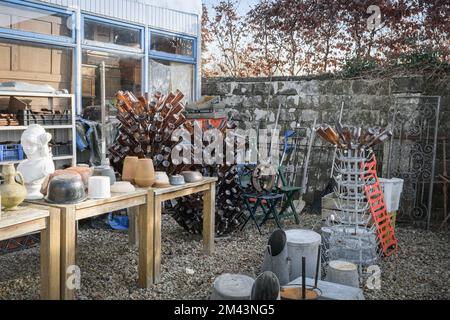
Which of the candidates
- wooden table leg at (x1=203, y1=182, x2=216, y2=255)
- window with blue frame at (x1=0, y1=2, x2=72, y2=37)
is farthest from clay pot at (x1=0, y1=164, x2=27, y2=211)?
window with blue frame at (x1=0, y1=2, x2=72, y2=37)

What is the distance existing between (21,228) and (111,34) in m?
Answer: 4.97

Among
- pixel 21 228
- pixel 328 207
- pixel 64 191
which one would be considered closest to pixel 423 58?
pixel 328 207

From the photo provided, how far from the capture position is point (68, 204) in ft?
9.32

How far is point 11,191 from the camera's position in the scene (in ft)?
8.74

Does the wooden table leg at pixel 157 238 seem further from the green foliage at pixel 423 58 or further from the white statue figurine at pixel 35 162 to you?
the green foliage at pixel 423 58

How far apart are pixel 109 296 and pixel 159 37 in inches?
208

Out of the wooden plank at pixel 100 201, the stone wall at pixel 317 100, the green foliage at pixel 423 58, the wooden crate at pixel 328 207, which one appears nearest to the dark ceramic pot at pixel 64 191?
the wooden plank at pixel 100 201

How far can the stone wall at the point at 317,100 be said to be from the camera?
629cm

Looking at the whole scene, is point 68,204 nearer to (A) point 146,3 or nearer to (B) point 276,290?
(B) point 276,290

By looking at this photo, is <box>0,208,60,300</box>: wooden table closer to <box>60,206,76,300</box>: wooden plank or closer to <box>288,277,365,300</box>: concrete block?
<box>60,206,76,300</box>: wooden plank

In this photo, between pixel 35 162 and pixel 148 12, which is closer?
pixel 35 162

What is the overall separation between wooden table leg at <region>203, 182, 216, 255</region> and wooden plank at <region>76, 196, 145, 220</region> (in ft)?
3.70

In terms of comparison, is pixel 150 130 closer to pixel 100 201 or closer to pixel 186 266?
pixel 186 266

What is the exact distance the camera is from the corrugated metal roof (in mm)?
6434
